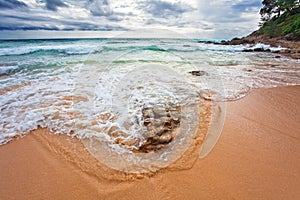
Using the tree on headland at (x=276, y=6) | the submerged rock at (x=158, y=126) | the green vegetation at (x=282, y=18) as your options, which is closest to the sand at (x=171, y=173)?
the submerged rock at (x=158, y=126)

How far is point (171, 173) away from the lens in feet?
6.01

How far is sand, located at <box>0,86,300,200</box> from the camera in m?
1.62

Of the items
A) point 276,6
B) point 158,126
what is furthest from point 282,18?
point 158,126

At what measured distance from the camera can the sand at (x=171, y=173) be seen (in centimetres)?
162

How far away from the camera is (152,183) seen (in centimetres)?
171

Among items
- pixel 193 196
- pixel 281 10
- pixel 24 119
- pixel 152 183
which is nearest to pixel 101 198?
pixel 152 183

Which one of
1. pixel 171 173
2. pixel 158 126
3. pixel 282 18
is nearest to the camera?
pixel 171 173

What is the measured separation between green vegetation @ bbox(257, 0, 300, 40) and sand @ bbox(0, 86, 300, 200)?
1089 inches

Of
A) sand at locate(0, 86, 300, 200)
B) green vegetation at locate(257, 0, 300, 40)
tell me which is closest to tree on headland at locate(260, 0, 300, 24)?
green vegetation at locate(257, 0, 300, 40)

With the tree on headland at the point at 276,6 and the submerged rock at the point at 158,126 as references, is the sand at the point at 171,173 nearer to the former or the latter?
the submerged rock at the point at 158,126

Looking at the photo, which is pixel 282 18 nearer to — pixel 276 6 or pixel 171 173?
pixel 276 6

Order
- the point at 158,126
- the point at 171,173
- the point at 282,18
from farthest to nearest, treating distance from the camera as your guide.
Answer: the point at 282,18 → the point at 158,126 → the point at 171,173

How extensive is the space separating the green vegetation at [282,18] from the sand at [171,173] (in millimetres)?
27669

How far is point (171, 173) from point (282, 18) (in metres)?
44.7
